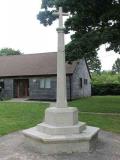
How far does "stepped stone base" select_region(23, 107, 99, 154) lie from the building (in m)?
22.1

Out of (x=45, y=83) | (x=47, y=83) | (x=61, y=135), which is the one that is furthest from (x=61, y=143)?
(x=45, y=83)

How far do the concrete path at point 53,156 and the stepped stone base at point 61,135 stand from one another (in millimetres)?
234

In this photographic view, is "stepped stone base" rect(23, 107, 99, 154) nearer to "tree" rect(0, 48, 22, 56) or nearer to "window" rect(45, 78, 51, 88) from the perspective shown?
"window" rect(45, 78, 51, 88)

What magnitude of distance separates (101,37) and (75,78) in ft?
48.1

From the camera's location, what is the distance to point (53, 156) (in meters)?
8.50

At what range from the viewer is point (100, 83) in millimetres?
45125

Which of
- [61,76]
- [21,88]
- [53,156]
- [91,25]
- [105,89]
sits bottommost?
[53,156]

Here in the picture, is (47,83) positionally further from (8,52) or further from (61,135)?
(8,52)

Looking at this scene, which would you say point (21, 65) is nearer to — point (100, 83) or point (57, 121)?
point (100, 83)

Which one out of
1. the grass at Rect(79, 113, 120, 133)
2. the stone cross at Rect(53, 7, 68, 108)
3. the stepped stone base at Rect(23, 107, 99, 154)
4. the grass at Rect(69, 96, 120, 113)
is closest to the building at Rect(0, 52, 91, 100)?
the grass at Rect(69, 96, 120, 113)

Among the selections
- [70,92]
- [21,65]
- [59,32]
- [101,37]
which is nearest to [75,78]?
[70,92]

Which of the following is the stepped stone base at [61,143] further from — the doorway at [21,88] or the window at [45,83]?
the doorway at [21,88]

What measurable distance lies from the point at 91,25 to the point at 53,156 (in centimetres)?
1504

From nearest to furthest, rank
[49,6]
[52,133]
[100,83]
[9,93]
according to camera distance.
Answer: [52,133] < [49,6] < [9,93] < [100,83]
